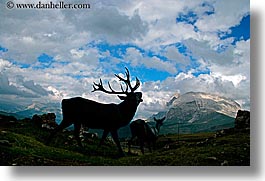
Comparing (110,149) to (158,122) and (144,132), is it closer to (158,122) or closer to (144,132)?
(144,132)

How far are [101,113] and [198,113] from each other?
65.1 inches

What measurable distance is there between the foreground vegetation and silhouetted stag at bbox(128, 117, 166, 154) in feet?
0.36

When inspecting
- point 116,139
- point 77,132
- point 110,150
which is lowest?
point 110,150

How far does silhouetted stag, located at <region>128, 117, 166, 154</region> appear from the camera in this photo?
7.34 m

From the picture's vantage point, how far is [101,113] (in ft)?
23.9

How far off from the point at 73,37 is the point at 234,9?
2.71m

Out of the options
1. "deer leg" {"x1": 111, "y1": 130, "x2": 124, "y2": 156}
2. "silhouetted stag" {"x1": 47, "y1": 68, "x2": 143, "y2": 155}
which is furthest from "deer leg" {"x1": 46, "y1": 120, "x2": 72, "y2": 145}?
"deer leg" {"x1": 111, "y1": 130, "x2": 124, "y2": 156}

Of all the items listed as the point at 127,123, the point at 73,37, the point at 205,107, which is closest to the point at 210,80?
the point at 205,107

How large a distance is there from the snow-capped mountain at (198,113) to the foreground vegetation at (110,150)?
16 centimetres

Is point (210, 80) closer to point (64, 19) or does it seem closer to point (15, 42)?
point (64, 19)

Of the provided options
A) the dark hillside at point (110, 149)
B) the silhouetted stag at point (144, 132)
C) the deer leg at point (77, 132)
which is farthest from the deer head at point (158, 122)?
the deer leg at point (77, 132)

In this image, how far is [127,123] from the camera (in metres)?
7.32

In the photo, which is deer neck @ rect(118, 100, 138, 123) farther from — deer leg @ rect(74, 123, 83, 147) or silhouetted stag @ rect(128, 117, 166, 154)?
deer leg @ rect(74, 123, 83, 147)

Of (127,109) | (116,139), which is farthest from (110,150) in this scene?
(127,109)
